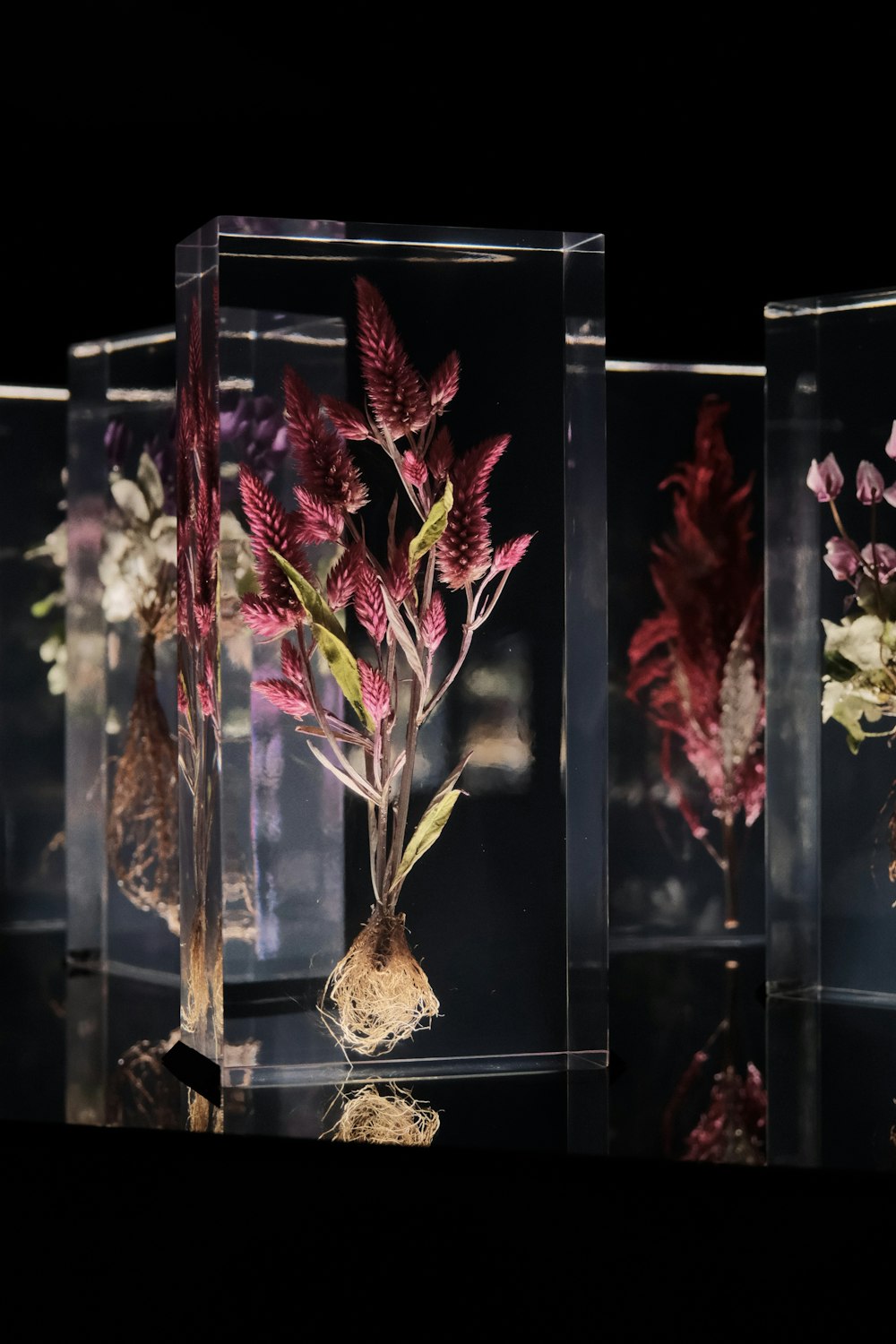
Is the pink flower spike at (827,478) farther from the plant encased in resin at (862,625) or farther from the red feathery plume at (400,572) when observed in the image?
the red feathery plume at (400,572)

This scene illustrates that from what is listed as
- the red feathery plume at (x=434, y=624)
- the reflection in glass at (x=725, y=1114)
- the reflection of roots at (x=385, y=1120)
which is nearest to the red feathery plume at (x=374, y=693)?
the red feathery plume at (x=434, y=624)

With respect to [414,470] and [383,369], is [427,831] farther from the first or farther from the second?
[383,369]

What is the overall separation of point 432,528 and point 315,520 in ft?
0.60

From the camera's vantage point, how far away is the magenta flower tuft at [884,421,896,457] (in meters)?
3.47

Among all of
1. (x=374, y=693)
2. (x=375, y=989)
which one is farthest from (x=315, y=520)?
(x=375, y=989)

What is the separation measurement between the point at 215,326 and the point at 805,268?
2.22 m

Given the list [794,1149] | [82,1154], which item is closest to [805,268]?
[794,1149]

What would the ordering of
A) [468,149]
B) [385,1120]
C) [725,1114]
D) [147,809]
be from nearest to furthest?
[385,1120], [725,1114], [147,809], [468,149]

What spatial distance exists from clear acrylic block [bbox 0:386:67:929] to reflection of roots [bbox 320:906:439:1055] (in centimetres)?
212

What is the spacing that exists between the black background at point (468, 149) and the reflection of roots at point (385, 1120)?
220 centimetres

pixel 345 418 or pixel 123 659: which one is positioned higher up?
pixel 345 418

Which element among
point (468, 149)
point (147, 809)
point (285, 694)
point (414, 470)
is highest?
point (468, 149)

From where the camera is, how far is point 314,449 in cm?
A: 280

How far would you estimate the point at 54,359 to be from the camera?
4.75 m
